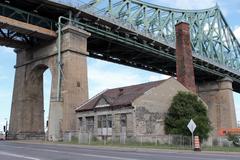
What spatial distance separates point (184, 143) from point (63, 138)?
14.0 m

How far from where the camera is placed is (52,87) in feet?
153

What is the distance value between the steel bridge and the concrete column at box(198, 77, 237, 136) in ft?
7.64

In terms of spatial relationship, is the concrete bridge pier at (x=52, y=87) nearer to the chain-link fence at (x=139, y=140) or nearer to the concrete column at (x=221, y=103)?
the chain-link fence at (x=139, y=140)

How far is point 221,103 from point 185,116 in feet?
151

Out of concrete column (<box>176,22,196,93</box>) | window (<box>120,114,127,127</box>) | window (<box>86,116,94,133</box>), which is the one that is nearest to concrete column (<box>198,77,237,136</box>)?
concrete column (<box>176,22,196,93</box>)

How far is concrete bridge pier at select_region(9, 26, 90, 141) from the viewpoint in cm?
4356

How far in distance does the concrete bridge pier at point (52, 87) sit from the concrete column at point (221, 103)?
44.6 metres

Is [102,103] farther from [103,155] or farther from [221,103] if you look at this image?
[221,103]

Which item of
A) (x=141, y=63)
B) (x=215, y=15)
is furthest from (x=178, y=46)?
(x=215, y=15)

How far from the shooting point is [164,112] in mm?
42188

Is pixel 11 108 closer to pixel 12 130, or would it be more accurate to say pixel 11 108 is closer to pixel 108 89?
pixel 12 130

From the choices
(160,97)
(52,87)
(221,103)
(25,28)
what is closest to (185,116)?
(160,97)

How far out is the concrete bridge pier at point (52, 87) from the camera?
143ft

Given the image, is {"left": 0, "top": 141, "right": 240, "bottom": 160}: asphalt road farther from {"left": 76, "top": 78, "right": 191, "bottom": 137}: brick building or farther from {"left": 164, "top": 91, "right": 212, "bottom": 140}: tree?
{"left": 164, "top": 91, "right": 212, "bottom": 140}: tree
